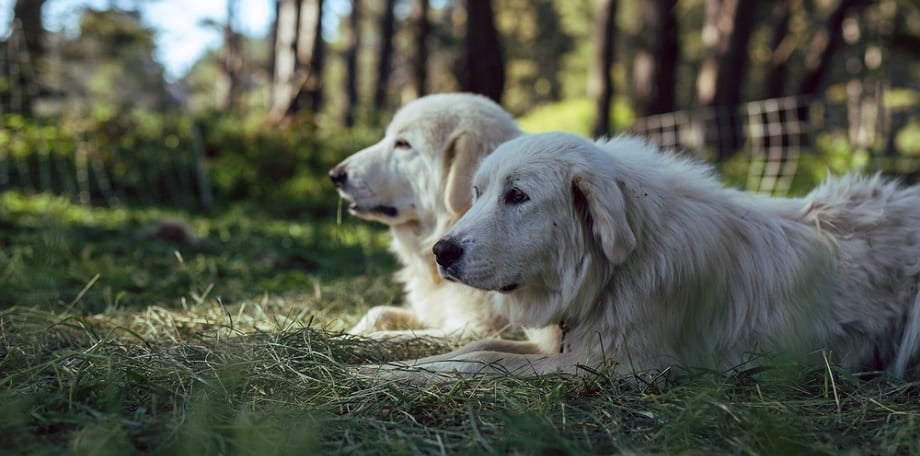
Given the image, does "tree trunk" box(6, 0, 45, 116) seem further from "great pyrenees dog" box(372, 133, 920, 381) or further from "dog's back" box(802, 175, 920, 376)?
"dog's back" box(802, 175, 920, 376)

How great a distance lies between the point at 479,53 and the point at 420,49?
230 inches

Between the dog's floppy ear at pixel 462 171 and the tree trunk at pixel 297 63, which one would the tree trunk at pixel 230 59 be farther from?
the dog's floppy ear at pixel 462 171

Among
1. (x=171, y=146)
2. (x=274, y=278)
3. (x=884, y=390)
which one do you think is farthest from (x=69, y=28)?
(x=884, y=390)

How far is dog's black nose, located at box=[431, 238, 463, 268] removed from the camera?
10.3 feet

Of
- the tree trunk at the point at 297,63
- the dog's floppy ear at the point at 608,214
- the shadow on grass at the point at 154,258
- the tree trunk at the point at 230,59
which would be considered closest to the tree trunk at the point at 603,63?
the tree trunk at the point at 297,63

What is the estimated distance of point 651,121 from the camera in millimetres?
15195

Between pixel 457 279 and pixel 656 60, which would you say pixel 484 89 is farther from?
pixel 457 279

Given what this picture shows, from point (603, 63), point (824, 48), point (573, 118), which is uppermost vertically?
point (824, 48)

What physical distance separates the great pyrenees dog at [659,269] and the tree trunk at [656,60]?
1266 cm

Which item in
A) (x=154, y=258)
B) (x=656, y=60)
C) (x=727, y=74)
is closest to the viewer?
(x=154, y=258)

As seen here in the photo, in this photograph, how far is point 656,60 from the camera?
1581cm

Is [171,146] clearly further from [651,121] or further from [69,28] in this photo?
[651,121]

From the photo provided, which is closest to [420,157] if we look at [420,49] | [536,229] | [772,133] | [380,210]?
[380,210]

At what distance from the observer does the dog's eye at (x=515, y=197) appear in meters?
3.22
